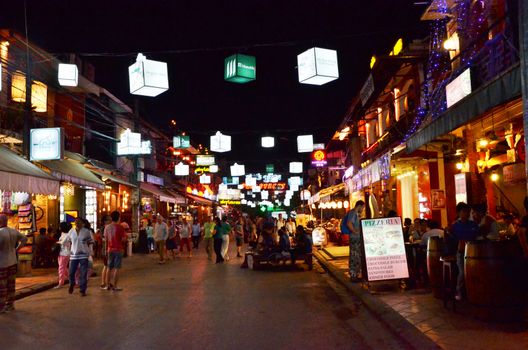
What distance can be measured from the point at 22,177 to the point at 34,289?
3294 mm

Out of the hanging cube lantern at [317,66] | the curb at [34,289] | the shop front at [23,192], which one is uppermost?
the hanging cube lantern at [317,66]

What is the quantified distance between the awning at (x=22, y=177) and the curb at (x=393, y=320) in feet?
30.9

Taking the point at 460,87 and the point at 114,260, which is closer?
the point at 460,87

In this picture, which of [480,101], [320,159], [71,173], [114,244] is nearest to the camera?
[480,101]

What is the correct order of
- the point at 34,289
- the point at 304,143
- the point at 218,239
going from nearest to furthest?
the point at 34,289, the point at 218,239, the point at 304,143

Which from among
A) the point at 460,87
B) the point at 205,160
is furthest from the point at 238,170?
the point at 460,87

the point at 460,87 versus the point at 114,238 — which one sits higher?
the point at 460,87

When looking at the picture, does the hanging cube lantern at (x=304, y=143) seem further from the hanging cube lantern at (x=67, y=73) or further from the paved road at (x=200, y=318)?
the paved road at (x=200, y=318)

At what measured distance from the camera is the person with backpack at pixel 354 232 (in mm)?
12289

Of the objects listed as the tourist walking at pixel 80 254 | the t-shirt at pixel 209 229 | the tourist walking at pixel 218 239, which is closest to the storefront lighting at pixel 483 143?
the tourist walking at pixel 218 239

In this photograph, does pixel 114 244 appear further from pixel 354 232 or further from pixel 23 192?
pixel 354 232

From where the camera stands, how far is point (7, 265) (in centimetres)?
993

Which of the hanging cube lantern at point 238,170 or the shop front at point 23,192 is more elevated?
the hanging cube lantern at point 238,170

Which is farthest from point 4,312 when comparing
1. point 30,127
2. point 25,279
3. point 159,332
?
point 30,127
